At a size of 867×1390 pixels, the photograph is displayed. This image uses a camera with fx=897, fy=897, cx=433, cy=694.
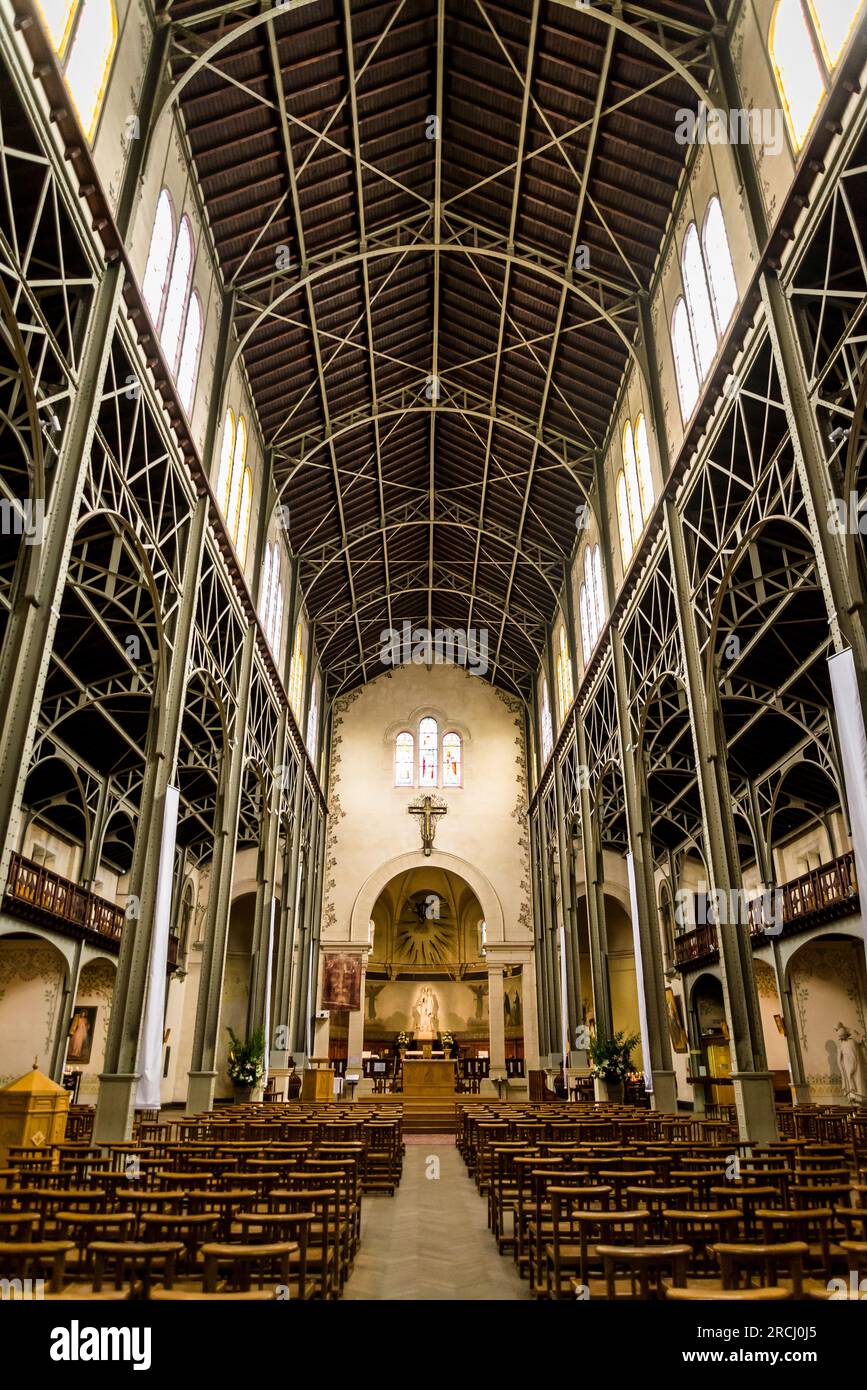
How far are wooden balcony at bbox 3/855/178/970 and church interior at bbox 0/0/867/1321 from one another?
0.39ft

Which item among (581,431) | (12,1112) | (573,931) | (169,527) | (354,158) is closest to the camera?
(12,1112)

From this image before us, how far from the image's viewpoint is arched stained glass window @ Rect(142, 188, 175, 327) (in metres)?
14.3

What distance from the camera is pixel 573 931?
88.0ft

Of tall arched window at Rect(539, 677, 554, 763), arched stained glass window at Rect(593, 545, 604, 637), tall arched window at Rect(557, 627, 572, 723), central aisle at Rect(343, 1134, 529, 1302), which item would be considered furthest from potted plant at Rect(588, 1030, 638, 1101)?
tall arched window at Rect(539, 677, 554, 763)

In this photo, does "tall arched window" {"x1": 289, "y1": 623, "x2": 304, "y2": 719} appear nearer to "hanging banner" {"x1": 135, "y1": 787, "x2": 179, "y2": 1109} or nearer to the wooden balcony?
the wooden balcony

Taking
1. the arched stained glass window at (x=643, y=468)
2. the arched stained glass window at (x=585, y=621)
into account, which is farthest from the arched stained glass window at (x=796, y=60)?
the arched stained glass window at (x=585, y=621)

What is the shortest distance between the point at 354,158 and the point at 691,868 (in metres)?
23.2

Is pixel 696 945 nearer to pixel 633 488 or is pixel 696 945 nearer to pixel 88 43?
pixel 633 488

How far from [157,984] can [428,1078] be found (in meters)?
15.0

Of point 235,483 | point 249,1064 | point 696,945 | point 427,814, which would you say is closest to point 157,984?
point 249,1064

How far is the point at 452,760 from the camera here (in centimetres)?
3791

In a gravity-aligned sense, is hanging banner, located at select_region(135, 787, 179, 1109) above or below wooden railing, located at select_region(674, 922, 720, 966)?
below
